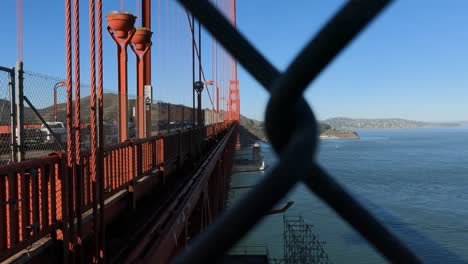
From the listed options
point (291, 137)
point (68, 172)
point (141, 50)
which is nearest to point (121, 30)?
point (141, 50)

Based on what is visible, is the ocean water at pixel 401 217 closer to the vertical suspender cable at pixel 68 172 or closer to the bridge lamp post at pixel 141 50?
the bridge lamp post at pixel 141 50

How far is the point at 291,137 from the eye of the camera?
1.96ft

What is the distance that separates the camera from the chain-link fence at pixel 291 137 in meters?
0.54

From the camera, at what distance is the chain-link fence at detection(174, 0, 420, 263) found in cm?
54

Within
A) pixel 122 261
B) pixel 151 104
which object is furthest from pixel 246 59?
pixel 151 104

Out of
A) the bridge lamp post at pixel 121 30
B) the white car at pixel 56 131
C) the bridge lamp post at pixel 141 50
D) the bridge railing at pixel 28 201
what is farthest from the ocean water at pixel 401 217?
the bridge railing at pixel 28 201

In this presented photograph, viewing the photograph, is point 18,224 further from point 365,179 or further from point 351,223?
point 365,179

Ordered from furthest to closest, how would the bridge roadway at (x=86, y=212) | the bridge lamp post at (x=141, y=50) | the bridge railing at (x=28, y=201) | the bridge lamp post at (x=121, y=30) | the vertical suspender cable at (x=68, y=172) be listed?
1. the bridge lamp post at (x=141, y=50)
2. the bridge lamp post at (x=121, y=30)
3. the vertical suspender cable at (x=68, y=172)
4. the bridge roadway at (x=86, y=212)
5. the bridge railing at (x=28, y=201)

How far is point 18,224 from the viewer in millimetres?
3600

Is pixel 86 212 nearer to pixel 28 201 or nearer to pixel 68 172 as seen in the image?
pixel 68 172

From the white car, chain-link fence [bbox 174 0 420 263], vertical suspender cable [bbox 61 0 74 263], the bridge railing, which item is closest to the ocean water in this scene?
the white car

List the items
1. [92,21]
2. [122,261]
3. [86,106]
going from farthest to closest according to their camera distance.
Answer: [86,106], [92,21], [122,261]

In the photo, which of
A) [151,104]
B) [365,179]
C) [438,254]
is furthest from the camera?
[365,179]

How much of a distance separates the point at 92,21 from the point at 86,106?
3577mm
